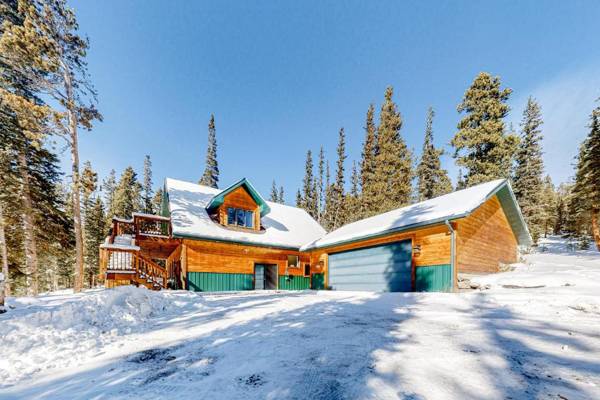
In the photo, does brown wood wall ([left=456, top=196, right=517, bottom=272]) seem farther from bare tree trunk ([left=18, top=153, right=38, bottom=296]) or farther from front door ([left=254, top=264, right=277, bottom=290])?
bare tree trunk ([left=18, top=153, right=38, bottom=296])

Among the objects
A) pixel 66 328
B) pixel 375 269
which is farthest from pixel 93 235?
pixel 375 269


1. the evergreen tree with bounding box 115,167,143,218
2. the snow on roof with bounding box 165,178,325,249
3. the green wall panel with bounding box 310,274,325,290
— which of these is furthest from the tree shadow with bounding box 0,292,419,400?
the evergreen tree with bounding box 115,167,143,218

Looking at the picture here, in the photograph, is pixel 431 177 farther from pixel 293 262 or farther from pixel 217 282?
pixel 217 282

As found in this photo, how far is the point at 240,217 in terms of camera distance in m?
16.0

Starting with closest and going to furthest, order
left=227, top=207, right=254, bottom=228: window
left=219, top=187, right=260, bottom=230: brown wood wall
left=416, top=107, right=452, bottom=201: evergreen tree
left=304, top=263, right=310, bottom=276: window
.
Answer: left=219, top=187, right=260, bottom=230: brown wood wall → left=227, top=207, right=254, bottom=228: window → left=304, top=263, right=310, bottom=276: window → left=416, top=107, right=452, bottom=201: evergreen tree

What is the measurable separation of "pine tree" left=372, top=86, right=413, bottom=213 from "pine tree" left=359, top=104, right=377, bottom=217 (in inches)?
21.0

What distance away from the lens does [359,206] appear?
27.0m

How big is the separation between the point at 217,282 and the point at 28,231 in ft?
41.5

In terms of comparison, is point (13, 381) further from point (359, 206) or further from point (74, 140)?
point (359, 206)

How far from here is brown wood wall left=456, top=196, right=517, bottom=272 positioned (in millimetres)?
9984

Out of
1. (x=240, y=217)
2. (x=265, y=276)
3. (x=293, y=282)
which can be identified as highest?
(x=240, y=217)

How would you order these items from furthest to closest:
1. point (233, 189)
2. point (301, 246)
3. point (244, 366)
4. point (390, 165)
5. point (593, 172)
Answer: point (390, 165) < point (593, 172) < point (301, 246) < point (233, 189) < point (244, 366)

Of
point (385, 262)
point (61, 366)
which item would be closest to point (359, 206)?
point (385, 262)

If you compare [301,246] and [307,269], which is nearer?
[301,246]
